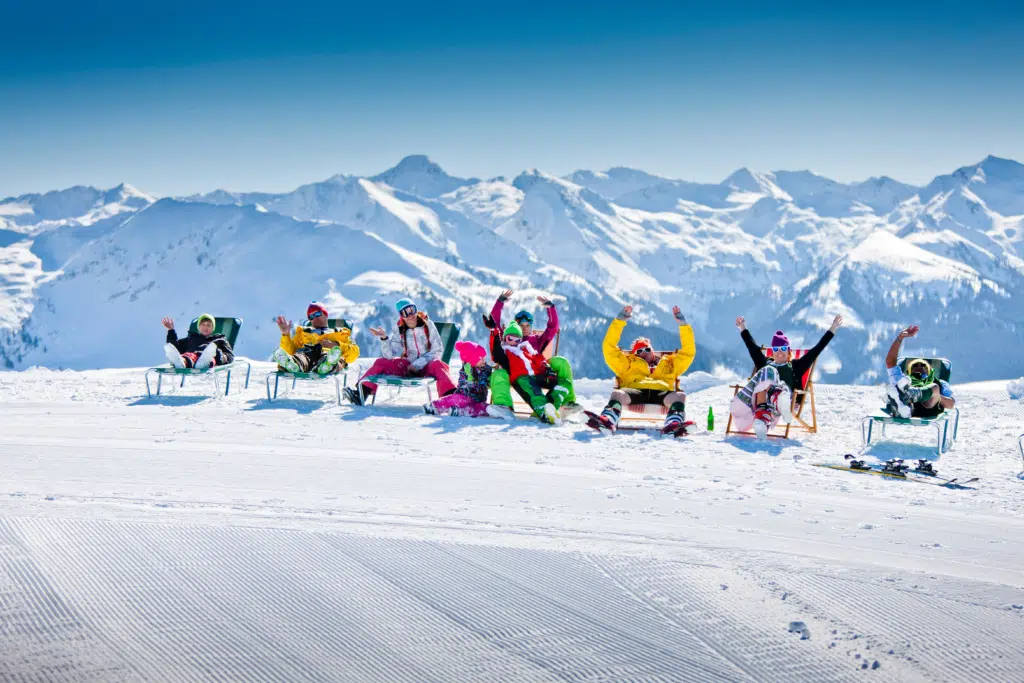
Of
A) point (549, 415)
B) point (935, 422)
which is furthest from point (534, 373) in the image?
point (935, 422)

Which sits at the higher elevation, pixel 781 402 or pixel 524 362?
pixel 524 362

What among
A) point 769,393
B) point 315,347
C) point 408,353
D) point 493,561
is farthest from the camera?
point 315,347

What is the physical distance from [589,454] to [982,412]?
5.89 meters

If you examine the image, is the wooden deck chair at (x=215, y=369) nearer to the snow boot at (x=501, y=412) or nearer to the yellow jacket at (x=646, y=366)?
the snow boot at (x=501, y=412)

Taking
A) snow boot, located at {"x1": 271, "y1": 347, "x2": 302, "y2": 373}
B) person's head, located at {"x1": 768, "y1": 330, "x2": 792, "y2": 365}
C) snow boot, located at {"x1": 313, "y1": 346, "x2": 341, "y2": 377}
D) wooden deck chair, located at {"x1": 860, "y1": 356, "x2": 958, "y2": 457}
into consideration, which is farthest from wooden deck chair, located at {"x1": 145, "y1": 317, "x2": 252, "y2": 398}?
wooden deck chair, located at {"x1": 860, "y1": 356, "x2": 958, "y2": 457}

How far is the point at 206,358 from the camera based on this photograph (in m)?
10.9

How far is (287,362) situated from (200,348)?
3.80 ft

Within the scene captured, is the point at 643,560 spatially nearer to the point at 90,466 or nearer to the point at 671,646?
the point at 671,646

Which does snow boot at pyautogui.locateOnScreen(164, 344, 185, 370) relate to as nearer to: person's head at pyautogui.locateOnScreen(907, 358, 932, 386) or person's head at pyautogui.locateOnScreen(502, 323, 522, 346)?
person's head at pyautogui.locateOnScreen(502, 323, 522, 346)

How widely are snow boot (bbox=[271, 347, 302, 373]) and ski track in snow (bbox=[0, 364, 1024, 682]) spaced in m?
2.48

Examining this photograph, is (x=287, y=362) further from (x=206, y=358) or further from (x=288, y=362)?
(x=206, y=358)

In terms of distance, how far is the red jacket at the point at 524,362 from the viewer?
9641 mm

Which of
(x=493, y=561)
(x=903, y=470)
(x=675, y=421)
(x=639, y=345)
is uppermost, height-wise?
(x=639, y=345)

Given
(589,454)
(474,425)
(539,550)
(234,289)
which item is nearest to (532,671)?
(539,550)
